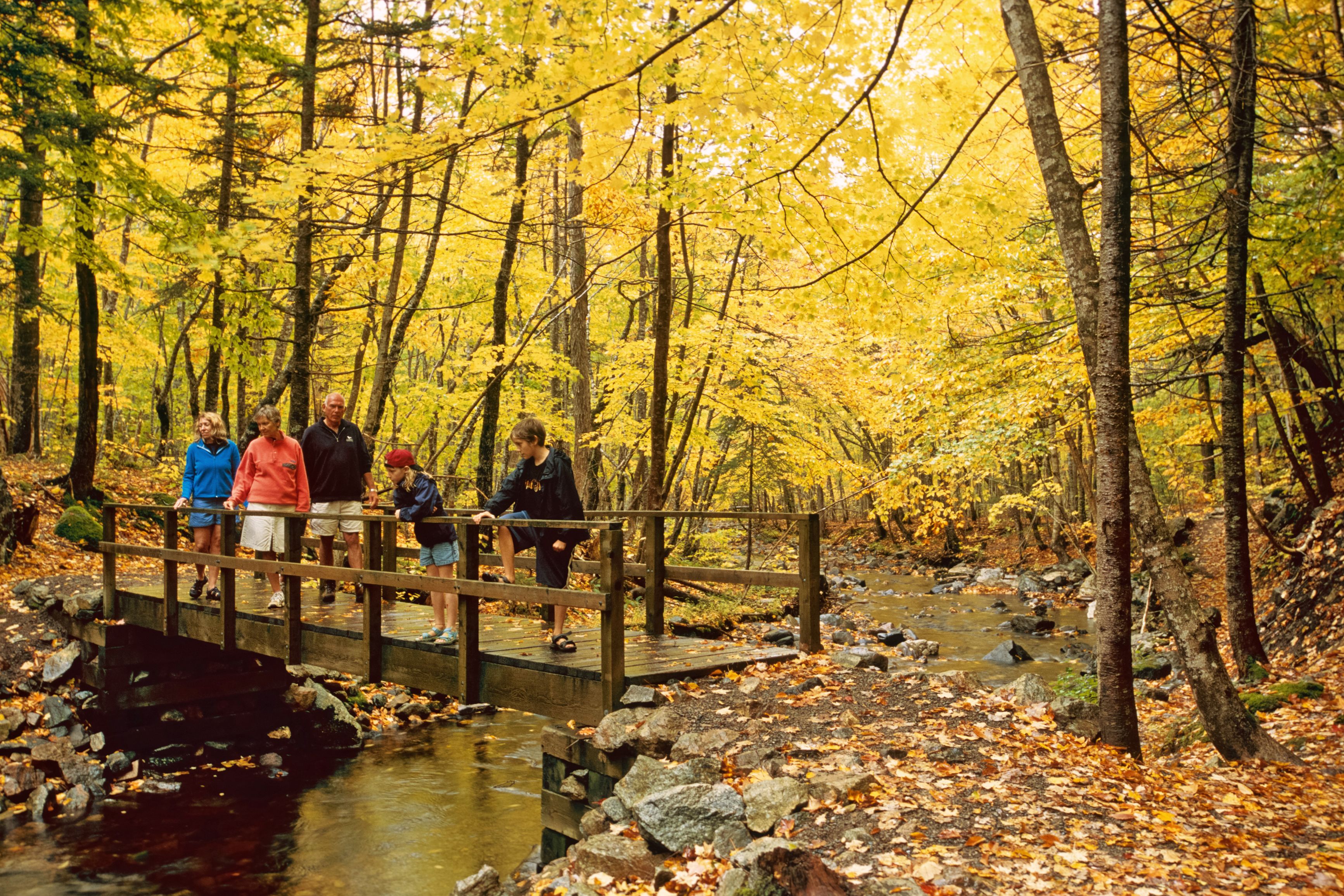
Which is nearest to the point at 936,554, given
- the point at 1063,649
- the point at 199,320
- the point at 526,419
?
the point at 1063,649

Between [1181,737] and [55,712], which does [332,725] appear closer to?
[55,712]

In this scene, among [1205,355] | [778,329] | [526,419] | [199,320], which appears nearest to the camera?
[526,419]

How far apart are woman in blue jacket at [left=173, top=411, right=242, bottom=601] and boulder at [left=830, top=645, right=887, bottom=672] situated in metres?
6.32

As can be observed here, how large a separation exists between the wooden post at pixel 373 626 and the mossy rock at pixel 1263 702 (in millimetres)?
7537

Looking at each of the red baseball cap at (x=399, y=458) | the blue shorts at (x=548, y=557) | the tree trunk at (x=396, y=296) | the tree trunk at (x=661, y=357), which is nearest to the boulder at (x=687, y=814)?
the blue shorts at (x=548, y=557)

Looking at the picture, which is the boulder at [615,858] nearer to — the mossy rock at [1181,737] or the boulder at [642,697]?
the boulder at [642,697]

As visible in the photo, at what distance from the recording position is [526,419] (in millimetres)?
6641

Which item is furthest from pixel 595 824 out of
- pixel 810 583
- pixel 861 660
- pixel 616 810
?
pixel 861 660

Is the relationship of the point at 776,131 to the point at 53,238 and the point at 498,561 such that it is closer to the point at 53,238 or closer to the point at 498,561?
the point at 498,561

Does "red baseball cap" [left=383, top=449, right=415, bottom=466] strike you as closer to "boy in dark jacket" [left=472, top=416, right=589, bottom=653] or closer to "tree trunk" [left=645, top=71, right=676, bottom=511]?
"boy in dark jacket" [left=472, top=416, right=589, bottom=653]

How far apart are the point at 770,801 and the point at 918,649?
34.6 ft

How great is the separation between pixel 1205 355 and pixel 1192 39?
5.08 metres

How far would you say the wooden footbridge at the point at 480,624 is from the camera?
19.2 feet

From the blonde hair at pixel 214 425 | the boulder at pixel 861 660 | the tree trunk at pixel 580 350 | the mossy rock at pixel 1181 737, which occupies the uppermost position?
the tree trunk at pixel 580 350
